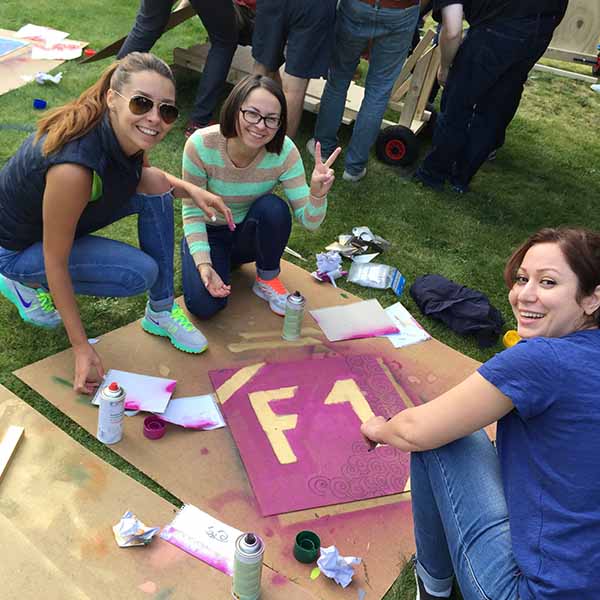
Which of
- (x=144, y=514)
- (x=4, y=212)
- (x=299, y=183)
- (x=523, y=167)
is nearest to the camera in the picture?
(x=144, y=514)

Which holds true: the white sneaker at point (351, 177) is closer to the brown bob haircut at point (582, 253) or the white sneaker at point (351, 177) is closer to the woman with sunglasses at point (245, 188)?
the woman with sunglasses at point (245, 188)

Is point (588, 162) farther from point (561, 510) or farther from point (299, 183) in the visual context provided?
point (561, 510)

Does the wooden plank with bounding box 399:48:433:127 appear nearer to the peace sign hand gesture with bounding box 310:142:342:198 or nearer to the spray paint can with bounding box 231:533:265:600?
the peace sign hand gesture with bounding box 310:142:342:198

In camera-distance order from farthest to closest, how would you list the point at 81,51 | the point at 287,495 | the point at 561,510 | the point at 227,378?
the point at 81,51 → the point at 227,378 → the point at 287,495 → the point at 561,510

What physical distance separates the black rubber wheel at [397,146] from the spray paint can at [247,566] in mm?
3580

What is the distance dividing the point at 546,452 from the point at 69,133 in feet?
5.95

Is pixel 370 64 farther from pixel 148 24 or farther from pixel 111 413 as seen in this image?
pixel 111 413

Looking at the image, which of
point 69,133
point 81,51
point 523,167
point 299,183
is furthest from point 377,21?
point 81,51

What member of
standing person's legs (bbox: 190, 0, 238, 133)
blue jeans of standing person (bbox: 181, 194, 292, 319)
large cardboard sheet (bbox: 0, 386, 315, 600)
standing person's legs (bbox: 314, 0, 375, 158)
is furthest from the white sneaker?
large cardboard sheet (bbox: 0, 386, 315, 600)

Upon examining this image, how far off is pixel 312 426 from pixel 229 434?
13.4 inches

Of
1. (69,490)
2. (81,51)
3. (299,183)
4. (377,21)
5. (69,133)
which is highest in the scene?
(377,21)

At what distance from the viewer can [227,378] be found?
2801 mm

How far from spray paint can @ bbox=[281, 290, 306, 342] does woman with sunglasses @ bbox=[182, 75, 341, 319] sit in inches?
6.6

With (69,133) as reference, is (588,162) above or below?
below
